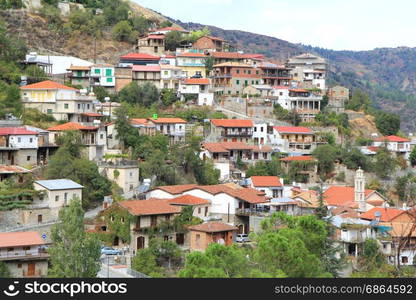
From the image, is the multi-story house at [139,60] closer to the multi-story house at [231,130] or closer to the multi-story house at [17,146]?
the multi-story house at [231,130]

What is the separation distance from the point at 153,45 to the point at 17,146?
25568 mm

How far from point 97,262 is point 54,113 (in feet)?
61.4

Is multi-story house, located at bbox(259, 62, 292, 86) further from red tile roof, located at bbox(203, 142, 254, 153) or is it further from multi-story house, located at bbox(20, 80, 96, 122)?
multi-story house, located at bbox(20, 80, 96, 122)

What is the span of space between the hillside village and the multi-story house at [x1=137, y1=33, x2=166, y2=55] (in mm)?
95

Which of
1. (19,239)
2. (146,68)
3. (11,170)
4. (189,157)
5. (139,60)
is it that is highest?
(139,60)

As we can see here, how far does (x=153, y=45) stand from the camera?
210ft

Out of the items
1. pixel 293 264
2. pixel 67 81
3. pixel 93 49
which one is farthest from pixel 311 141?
pixel 293 264

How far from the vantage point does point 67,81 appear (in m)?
54.3

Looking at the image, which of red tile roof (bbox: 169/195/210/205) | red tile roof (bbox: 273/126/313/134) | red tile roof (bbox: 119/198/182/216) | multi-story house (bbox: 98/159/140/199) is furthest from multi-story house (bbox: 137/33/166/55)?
red tile roof (bbox: 119/198/182/216)

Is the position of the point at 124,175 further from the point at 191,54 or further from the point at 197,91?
the point at 191,54

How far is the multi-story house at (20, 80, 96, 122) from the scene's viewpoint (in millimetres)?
46844

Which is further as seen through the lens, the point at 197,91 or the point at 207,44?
the point at 207,44

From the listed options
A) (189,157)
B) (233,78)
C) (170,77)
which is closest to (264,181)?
(189,157)

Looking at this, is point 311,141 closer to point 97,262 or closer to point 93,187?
point 93,187
